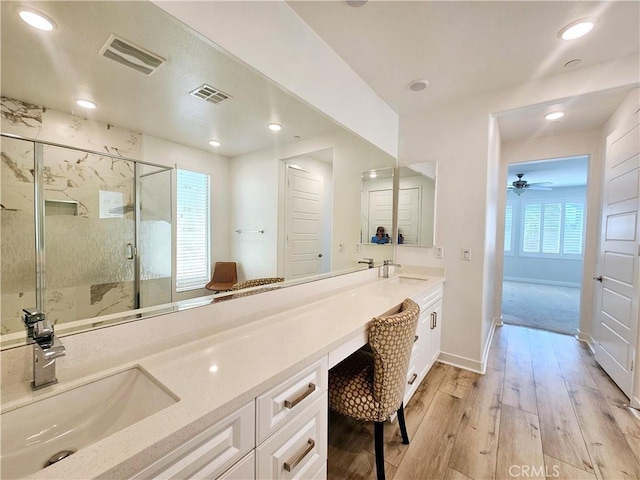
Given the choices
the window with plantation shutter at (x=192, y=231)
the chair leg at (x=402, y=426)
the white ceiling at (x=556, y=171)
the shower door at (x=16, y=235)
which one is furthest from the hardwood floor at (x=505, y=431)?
the white ceiling at (x=556, y=171)

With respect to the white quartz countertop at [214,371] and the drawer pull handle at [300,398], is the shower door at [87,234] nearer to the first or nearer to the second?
the white quartz countertop at [214,371]

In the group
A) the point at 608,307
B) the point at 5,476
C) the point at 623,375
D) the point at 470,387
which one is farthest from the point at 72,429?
the point at 608,307

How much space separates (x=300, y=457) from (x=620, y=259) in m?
3.18

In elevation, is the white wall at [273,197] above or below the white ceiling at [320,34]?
below

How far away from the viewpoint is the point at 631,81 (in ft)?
6.55

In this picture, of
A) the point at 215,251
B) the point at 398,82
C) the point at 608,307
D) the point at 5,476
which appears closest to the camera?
the point at 5,476

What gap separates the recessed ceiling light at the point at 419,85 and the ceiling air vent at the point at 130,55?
2.06m

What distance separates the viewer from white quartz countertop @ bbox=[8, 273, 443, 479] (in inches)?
21.9

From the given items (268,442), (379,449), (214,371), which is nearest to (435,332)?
(379,449)

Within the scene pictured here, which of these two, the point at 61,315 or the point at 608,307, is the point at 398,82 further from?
the point at 608,307

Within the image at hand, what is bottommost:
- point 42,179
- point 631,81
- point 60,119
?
point 42,179

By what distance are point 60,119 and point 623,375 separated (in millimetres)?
3994

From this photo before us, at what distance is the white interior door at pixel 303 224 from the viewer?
6.09 feet

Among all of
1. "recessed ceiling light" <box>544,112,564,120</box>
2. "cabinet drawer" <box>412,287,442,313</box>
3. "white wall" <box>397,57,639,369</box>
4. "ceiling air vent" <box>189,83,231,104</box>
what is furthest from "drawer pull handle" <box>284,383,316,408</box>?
"recessed ceiling light" <box>544,112,564,120</box>
